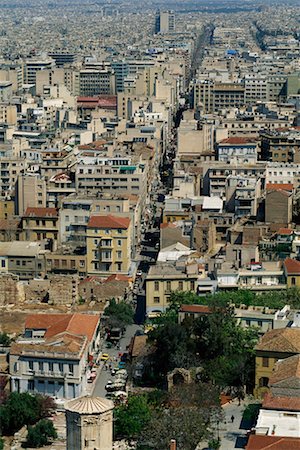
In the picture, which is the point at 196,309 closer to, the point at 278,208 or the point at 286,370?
the point at 286,370

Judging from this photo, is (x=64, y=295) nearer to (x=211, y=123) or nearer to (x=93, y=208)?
(x=93, y=208)

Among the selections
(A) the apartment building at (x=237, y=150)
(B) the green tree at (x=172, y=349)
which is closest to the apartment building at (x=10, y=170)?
(A) the apartment building at (x=237, y=150)

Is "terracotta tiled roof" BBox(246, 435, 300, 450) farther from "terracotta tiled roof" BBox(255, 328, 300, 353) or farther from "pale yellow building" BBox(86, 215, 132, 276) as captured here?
"pale yellow building" BBox(86, 215, 132, 276)

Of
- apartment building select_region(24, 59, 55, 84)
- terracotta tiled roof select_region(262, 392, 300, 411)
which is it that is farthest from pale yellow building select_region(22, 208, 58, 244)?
apartment building select_region(24, 59, 55, 84)

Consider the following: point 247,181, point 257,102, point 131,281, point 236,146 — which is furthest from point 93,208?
point 257,102

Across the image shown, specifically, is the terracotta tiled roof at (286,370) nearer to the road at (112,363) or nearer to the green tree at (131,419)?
the green tree at (131,419)

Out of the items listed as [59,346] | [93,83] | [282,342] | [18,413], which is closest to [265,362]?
[282,342]
